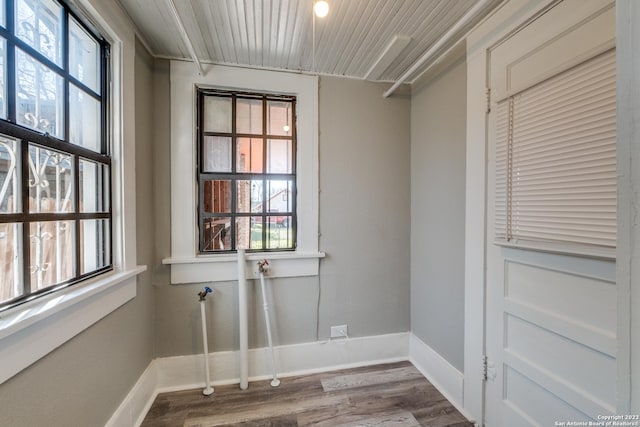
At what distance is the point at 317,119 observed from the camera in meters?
2.04

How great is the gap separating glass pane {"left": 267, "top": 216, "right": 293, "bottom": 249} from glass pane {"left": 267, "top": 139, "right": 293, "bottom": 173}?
0.40 m

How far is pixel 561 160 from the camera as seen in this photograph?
109 cm

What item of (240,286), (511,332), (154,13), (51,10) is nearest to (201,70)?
(154,13)

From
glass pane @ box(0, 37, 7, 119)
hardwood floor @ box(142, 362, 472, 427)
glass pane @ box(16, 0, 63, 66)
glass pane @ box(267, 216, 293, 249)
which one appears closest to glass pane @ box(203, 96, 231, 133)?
glass pane @ box(267, 216, 293, 249)

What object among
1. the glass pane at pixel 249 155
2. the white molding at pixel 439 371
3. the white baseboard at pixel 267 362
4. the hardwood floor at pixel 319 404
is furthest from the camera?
the glass pane at pixel 249 155

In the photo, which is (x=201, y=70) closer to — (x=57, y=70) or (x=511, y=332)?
(x=57, y=70)

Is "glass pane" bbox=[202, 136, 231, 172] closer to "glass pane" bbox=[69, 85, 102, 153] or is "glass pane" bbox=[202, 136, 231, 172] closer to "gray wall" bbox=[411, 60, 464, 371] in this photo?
"glass pane" bbox=[69, 85, 102, 153]

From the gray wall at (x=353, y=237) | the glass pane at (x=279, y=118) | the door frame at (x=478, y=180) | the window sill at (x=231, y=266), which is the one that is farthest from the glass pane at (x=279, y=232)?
the door frame at (x=478, y=180)

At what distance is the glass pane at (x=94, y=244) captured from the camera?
4.05 feet

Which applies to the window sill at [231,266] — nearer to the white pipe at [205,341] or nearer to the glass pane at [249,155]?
the white pipe at [205,341]

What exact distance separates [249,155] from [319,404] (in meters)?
1.85

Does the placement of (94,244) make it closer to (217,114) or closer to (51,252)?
(51,252)

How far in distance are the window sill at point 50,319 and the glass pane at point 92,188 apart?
366 millimetres

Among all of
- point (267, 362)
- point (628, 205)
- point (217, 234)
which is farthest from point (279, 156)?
point (628, 205)
